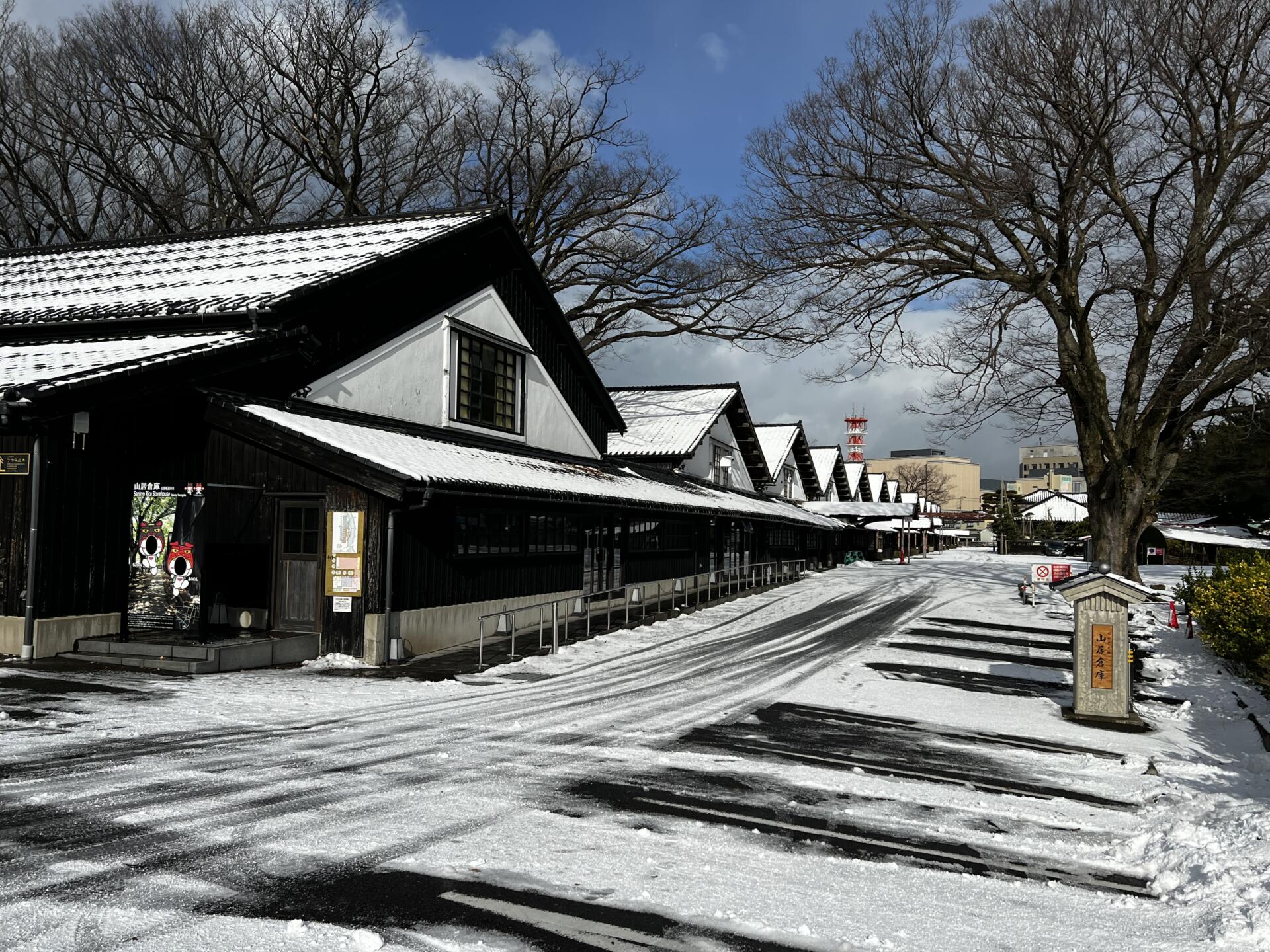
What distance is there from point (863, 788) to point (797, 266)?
58.4 ft

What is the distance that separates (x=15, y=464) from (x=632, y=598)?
48.2 ft

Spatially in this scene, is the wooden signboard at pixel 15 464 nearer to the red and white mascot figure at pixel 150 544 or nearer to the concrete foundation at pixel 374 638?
the red and white mascot figure at pixel 150 544

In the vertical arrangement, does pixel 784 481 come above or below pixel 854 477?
below

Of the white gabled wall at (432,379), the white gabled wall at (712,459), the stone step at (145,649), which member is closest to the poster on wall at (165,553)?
the stone step at (145,649)

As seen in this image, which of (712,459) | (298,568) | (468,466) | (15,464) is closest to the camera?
(15,464)

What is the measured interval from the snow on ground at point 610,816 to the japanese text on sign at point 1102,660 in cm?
76

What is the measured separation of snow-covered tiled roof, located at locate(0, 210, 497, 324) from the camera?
15031 mm

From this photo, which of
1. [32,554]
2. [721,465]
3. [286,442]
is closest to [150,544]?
[32,554]

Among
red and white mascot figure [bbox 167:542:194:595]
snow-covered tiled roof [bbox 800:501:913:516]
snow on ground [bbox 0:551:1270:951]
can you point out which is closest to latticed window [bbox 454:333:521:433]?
red and white mascot figure [bbox 167:542:194:595]

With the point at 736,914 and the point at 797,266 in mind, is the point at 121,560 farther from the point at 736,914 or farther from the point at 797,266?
the point at 797,266

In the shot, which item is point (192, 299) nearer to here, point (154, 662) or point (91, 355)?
point (91, 355)

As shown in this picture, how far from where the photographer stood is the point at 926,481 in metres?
138

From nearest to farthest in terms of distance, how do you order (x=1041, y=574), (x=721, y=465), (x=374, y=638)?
(x=374, y=638) < (x=1041, y=574) < (x=721, y=465)

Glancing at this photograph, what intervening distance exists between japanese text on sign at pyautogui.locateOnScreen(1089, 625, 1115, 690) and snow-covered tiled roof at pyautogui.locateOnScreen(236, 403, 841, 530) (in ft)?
29.9
